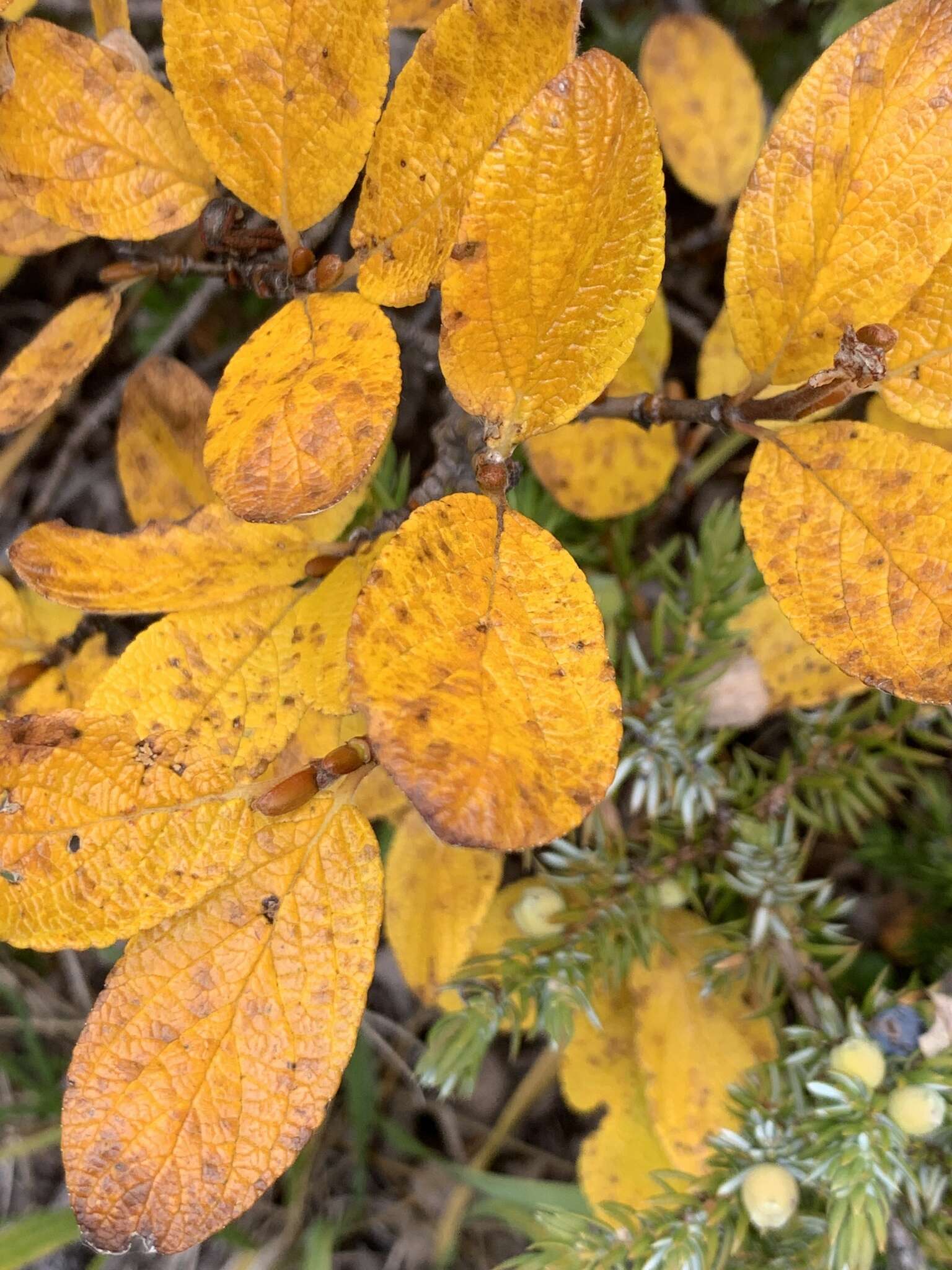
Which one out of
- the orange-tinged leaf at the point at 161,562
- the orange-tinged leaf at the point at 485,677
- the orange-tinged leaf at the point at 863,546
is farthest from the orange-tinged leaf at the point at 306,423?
the orange-tinged leaf at the point at 863,546

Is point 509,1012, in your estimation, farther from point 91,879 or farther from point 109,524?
point 109,524

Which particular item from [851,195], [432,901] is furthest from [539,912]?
[851,195]

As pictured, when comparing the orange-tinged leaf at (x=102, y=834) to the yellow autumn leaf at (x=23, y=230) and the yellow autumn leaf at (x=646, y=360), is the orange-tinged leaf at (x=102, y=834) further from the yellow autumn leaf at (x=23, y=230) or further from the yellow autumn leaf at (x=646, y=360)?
the yellow autumn leaf at (x=646, y=360)

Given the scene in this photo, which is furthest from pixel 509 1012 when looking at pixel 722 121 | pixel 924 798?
pixel 722 121

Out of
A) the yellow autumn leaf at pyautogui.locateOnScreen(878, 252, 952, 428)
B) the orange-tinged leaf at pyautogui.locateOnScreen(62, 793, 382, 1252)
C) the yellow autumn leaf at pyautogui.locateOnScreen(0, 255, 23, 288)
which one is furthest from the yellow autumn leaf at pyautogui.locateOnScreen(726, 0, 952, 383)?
the yellow autumn leaf at pyautogui.locateOnScreen(0, 255, 23, 288)

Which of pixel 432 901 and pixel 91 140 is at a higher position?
pixel 91 140

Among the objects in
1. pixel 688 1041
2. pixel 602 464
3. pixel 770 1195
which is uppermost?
pixel 602 464

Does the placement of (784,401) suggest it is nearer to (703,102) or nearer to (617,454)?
(617,454)
